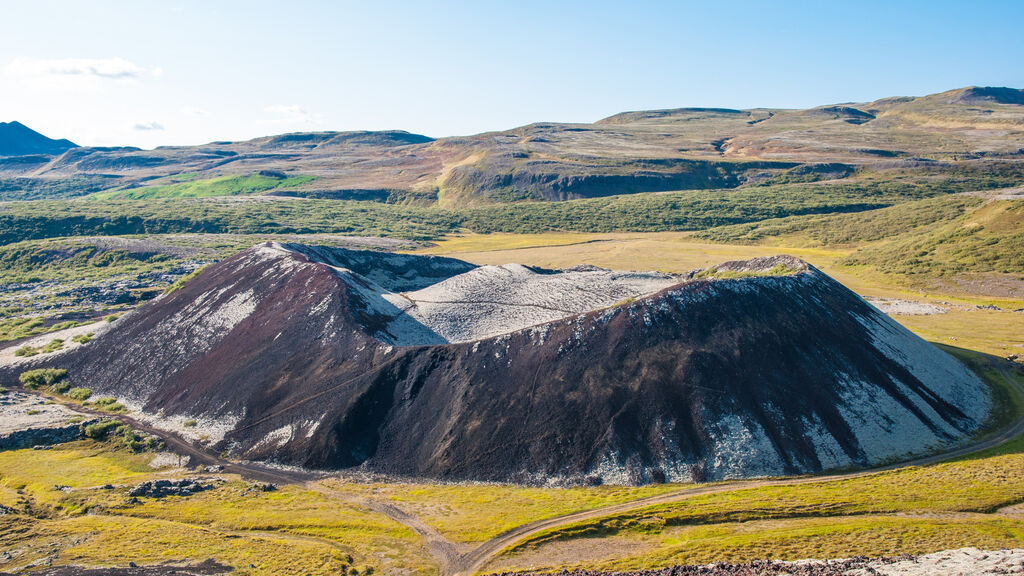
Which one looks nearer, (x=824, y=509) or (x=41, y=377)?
(x=824, y=509)

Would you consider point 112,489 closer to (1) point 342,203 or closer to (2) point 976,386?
(2) point 976,386

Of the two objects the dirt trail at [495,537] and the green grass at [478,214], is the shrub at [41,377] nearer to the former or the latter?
the dirt trail at [495,537]

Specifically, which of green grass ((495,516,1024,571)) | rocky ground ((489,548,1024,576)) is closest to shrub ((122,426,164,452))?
green grass ((495,516,1024,571))

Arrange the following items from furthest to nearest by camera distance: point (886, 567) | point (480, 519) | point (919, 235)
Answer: point (919, 235)
point (480, 519)
point (886, 567)

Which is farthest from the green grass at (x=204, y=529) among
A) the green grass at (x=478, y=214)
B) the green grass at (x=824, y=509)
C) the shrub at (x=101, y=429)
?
the green grass at (x=478, y=214)

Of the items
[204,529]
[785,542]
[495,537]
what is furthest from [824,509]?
[204,529]

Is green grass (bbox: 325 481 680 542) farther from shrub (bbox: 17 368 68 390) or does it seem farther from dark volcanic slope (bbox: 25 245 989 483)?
shrub (bbox: 17 368 68 390)

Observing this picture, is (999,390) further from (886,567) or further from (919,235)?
(919,235)
